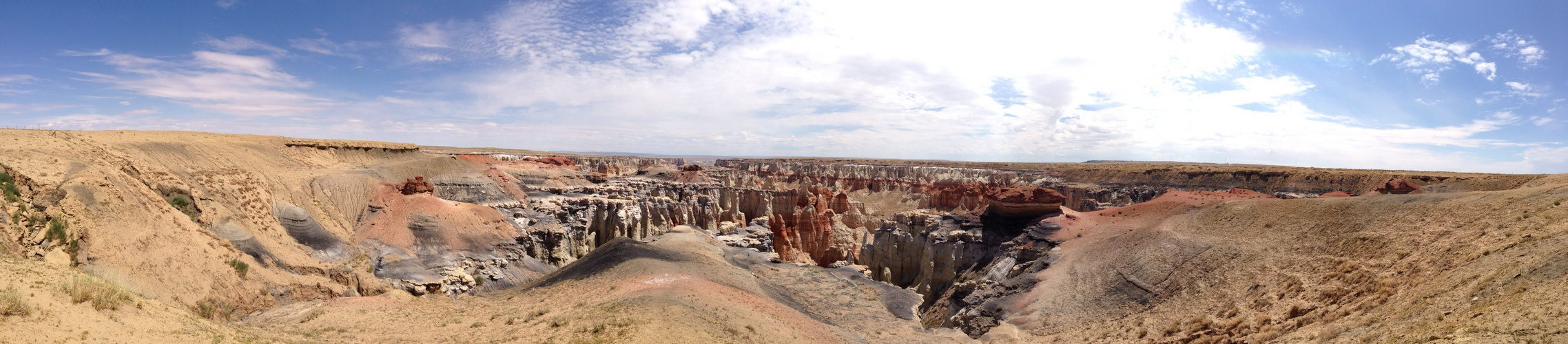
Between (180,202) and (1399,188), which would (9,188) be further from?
(1399,188)

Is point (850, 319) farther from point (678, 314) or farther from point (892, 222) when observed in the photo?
point (892, 222)

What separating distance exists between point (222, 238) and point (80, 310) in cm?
1802

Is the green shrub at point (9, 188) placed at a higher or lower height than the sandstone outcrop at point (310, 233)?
higher

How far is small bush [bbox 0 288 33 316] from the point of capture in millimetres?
9087

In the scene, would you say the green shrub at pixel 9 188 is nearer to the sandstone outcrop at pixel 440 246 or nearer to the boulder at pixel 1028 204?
the sandstone outcrop at pixel 440 246

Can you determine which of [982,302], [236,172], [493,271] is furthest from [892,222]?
[236,172]

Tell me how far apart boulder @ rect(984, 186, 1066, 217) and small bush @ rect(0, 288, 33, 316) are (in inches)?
1569

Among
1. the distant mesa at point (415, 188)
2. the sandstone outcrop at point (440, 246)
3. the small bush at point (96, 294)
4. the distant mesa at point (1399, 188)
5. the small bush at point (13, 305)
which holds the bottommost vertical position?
the sandstone outcrop at point (440, 246)

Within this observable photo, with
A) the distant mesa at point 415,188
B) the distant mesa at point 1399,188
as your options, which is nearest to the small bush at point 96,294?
the distant mesa at point 415,188

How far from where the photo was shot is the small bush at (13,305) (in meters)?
9.09

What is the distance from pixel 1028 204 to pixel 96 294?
131 ft

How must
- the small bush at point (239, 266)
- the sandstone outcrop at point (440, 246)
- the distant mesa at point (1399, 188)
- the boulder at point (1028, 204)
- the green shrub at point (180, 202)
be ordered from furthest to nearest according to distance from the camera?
the distant mesa at point (1399, 188)
the boulder at point (1028, 204)
the sandstone outcrop at point (440, 246)
the green shrub at point (180, 202)
the small bush at point (239, 266)

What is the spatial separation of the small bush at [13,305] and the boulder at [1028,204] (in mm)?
39842

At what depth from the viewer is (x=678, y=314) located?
57.1 feet
